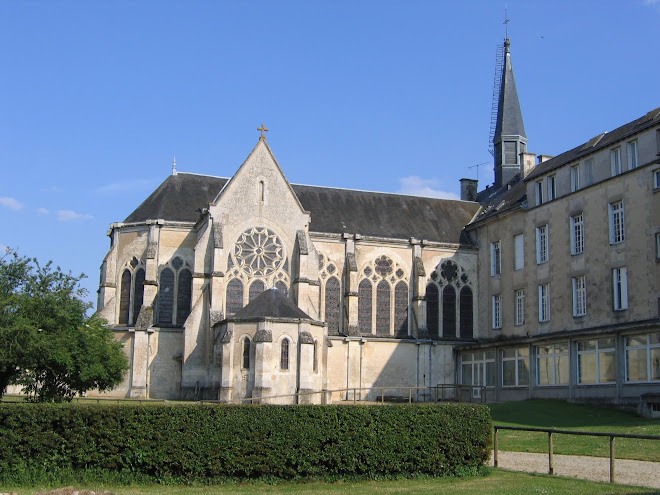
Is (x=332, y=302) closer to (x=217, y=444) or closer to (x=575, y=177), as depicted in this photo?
(x=575, y=177)

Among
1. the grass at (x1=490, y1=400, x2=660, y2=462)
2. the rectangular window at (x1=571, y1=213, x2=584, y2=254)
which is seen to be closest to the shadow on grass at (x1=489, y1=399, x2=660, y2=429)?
the grass at (x1=490, y1=400, x2=660, y2=462)

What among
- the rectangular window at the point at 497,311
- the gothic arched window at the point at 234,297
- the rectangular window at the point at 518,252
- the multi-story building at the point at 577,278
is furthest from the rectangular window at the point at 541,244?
the gothic arched window at the point at 234,297

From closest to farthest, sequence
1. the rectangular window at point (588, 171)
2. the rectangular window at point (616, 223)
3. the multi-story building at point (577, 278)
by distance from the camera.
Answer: the multi-story building at point (577, 278)
the rectangular window at point (616, 223)
the rectangular window at point (588, 171)

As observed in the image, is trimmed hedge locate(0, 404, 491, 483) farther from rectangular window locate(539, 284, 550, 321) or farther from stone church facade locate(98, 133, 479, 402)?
rectangular window locate(539, 284, 550, 321)

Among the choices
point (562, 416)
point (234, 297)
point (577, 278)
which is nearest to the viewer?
point (562, 416)

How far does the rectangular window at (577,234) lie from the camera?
1541 inches

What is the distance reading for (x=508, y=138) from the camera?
2238 inches

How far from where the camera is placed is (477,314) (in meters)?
48.3

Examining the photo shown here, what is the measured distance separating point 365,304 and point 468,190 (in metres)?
15.0

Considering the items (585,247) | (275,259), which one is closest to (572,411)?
(585,247)

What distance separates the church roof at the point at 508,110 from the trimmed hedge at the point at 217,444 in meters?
42.6

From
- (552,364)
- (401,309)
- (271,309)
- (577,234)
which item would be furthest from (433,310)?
(271,309)

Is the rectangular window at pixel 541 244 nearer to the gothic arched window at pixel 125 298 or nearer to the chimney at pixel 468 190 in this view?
the chimney at pixel 468 190

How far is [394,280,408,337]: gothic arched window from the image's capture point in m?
47.1
